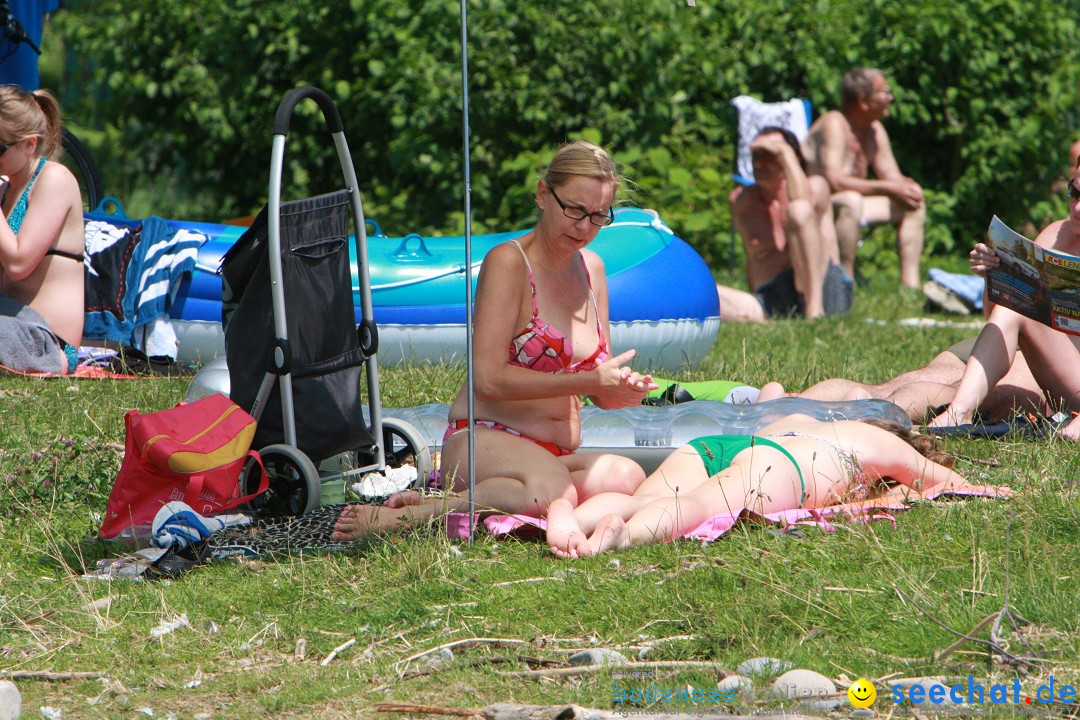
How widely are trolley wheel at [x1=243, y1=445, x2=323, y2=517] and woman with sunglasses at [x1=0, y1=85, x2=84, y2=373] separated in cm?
219

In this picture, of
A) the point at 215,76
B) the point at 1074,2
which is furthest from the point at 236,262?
the point at 1074,2

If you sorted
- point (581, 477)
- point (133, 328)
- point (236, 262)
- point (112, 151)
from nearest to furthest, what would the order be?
1. point (581, 477)
2. point (236, 262)
3. point (133, 328)
4. point (112, 151)

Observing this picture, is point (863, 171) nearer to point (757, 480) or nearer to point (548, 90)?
point (548, 90)

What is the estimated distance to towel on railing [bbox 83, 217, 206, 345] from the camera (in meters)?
6.53

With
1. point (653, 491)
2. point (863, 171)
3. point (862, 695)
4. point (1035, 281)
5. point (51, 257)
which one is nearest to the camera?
point (862, 695)

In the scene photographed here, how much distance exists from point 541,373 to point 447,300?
264 centimetres

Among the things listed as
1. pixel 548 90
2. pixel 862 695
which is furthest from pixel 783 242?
pixel 862 695

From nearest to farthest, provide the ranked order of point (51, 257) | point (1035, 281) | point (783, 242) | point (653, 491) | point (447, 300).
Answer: point (653, 491) → point (1035, 281) → point (51, 257) → point (447, 300) → point (783, 242)

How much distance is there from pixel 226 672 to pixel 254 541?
92 cm

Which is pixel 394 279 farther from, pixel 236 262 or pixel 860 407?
pixel 860 407

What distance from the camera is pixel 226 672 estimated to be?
3.01 m

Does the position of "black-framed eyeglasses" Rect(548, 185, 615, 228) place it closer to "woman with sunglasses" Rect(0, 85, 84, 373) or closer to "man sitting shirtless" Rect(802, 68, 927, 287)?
"woman with sunglasses" Rect(0, 85, 84, 373)

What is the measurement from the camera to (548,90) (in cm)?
1020

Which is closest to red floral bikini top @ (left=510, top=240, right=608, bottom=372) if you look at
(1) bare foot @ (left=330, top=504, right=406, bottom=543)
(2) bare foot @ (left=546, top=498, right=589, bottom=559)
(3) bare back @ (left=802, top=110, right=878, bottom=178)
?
(2) bare foot @ (left=546, top=498, right=589, bottom=559)
